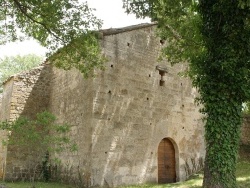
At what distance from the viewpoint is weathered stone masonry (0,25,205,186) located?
9867 millimetres

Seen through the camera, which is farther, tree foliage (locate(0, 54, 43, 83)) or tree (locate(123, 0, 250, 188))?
tree foliage (locate(0, 54, 43, 83))

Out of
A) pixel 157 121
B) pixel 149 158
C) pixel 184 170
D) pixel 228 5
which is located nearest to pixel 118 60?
pixel 157 121

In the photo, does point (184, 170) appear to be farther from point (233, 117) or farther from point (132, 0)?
point (132, 0)

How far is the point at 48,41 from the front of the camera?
9.41 meters

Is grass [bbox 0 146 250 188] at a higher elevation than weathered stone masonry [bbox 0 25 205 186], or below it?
below

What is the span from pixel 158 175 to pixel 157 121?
2234 mm

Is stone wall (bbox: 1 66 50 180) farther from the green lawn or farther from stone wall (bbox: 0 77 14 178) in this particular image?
the green lawn

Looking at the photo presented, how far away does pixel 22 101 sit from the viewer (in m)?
12.8

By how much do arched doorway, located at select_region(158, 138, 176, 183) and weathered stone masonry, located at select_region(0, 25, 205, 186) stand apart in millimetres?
170

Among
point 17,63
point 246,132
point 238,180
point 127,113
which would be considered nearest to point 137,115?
point 127,113

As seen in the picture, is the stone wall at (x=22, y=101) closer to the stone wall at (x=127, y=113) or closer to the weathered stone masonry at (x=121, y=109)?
the weathered stone masonry at (x=121, y=109)

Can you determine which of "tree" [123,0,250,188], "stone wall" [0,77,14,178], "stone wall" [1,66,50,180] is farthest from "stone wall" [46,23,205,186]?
"tree" [123,0,250,188]

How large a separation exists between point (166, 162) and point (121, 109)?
334 cm

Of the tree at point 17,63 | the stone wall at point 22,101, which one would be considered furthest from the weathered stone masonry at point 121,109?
the tree at point 17,63
